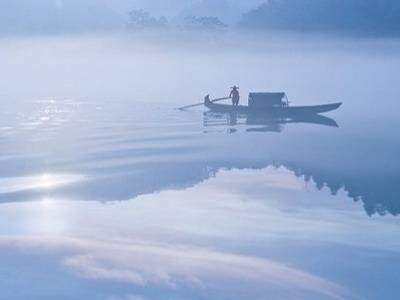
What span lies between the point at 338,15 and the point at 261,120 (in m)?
82.4

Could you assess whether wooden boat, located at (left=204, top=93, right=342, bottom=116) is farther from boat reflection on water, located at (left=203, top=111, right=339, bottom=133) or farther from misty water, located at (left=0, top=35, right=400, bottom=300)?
misty water, located at (left=0, top=35, right=400, bottom=300)

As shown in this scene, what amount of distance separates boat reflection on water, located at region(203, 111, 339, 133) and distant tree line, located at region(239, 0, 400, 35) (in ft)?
251

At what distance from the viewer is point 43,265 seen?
11.4m

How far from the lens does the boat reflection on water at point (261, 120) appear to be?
3256 cm

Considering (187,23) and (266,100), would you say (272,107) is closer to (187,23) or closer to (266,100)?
(266,100)

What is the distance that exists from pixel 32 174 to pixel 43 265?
7.93 metres

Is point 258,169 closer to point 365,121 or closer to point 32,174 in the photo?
point 32,174

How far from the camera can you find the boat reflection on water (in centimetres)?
3256

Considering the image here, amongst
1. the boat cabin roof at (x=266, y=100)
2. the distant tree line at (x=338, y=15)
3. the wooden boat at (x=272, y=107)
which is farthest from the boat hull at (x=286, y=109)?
the distant tree line at (x=338, y=15)

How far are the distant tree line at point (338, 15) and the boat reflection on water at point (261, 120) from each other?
7636 cm

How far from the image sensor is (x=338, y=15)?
114 m

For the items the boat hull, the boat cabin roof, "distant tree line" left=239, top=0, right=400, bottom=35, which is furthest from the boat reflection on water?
"distant tree line" left=239, top=0, right=400, bottom=35

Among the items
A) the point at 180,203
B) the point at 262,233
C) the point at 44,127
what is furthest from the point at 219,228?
the point at 44,127

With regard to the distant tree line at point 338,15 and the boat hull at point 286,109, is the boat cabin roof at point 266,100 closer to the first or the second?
the boat hull at point 286,109
